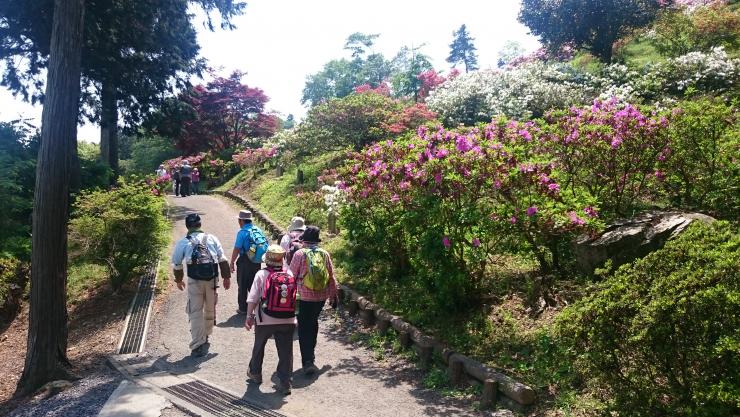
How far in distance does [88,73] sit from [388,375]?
45.3 feet

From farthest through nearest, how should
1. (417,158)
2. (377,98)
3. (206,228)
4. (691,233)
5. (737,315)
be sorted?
(377,98) < (206,228) < (417,158) < (691,233) < (737,315)

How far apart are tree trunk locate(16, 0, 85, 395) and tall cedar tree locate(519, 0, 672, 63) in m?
16.4

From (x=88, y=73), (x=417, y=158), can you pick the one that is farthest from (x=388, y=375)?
(x=88, y=73)

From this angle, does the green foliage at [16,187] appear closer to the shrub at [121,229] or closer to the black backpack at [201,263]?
the shrub at [121,229]

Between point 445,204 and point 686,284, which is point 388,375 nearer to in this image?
point 445,204

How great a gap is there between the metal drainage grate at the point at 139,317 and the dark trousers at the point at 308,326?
8.53ft

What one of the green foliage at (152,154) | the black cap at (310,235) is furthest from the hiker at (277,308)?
the green foliage at (152,154)

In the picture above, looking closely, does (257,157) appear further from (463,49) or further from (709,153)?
(463,49)

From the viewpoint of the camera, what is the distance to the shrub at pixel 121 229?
898 cm

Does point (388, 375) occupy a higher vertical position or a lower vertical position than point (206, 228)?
lower

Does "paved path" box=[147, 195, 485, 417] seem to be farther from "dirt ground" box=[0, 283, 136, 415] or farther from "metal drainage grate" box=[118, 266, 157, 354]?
"dirt ground" box=[0, 283, 136, 415]

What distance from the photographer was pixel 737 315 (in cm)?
324

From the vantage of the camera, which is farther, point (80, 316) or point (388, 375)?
point (80, 316)

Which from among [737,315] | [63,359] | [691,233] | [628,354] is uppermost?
[691,233]
